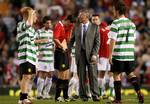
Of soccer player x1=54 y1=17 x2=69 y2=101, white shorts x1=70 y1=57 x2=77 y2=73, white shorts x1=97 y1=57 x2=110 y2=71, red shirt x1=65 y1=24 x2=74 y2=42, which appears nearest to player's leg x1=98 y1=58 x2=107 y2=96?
white shorts x1=97 y1=57 x2=110 y2=71

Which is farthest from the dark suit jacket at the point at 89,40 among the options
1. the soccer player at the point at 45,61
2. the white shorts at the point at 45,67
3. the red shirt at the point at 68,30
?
the white shorts at the point at 45,67

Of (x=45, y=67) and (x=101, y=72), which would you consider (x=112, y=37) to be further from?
(x=45, y=67)

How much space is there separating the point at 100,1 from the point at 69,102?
14.7 m

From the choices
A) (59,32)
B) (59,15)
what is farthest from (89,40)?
(59,15)

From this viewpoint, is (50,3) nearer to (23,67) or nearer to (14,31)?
(14,31)

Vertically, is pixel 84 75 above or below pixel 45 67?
below

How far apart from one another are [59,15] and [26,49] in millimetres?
14051

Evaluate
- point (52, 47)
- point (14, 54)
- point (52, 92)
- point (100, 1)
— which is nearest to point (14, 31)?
point (14, 54)

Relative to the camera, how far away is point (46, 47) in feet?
83.4

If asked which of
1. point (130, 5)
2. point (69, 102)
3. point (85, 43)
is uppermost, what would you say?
point (130, 5)

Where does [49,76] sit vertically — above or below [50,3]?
below

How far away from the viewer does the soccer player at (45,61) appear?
988 inches

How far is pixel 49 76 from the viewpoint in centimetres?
2550

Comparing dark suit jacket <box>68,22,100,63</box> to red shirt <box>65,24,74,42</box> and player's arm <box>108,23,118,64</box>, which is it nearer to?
red shirt <box>65,24,74,42</box>
